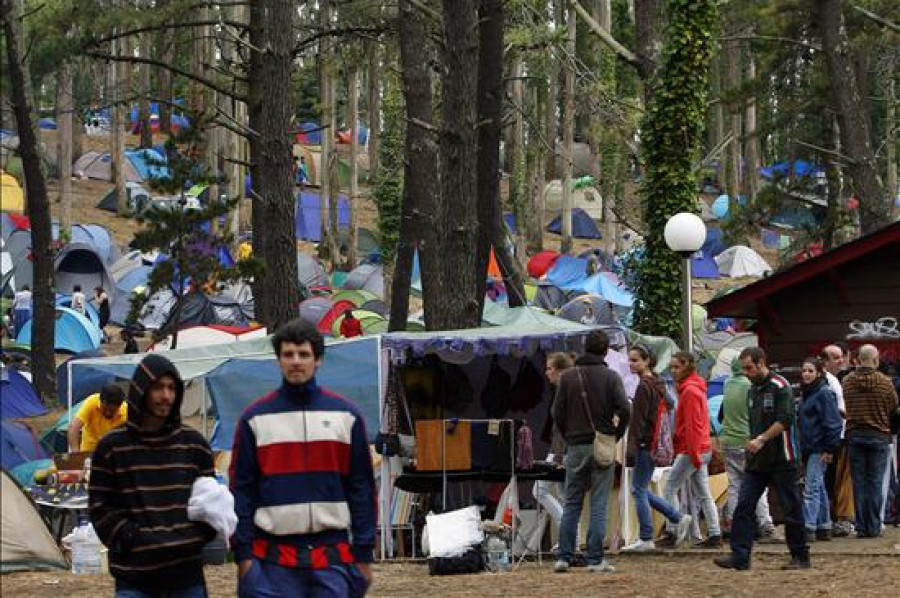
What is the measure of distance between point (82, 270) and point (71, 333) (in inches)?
326

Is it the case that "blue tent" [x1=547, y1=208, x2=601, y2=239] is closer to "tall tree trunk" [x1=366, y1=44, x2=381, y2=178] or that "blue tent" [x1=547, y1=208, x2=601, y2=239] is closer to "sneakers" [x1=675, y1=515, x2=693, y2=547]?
"tall tree trunk" [x1=366, y1=44, x2=381, y2=178]

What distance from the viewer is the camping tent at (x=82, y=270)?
45750 millimetres

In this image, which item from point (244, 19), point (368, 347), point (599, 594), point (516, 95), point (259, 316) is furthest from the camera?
point (516, 95)

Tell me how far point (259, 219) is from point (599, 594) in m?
16.4

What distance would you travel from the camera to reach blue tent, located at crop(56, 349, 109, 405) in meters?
19.8

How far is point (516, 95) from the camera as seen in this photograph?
206ft

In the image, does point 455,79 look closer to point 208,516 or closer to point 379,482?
point 379,482

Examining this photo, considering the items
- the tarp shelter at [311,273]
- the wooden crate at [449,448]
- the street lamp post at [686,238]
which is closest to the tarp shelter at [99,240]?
the tarp shelter at [311,273]

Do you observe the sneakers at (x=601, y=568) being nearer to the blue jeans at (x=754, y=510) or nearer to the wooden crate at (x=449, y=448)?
the blue jeans at (x=754, y=510)

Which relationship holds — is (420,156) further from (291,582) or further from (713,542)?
(291,582)

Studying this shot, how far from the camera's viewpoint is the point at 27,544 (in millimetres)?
13250

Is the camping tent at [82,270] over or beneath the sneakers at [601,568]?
over

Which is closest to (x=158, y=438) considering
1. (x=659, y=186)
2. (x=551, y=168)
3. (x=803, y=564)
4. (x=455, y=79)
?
(x=803, y=564)

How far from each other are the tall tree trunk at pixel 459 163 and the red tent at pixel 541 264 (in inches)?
1482
